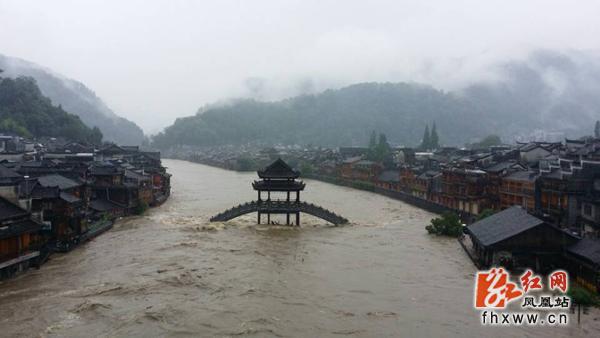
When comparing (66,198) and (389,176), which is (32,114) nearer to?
(389,176)

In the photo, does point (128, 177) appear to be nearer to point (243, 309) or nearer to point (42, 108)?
point (243, 309)

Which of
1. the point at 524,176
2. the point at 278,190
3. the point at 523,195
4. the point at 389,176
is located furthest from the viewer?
the point at 389,176

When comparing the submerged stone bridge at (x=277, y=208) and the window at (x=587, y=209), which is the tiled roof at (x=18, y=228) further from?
the window at (x=587, y=209)

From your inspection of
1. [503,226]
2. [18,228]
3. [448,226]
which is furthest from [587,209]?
[18,228]

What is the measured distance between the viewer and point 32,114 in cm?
11219

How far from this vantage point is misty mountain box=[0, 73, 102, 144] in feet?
358

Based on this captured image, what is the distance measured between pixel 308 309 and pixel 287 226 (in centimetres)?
2456

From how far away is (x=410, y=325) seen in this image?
80.2ft

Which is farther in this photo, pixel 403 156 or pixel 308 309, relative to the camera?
pixel 403 156

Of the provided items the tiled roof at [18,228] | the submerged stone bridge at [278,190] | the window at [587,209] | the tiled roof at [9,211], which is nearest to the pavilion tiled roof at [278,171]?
the submerged stone bridge at [278,190]

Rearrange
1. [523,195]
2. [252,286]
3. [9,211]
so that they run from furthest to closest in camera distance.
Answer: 1. [523,195]
2. [9,211]
3. [252,286]

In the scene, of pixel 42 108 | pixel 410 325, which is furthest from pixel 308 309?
pixel 42 108

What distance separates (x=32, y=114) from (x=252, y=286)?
101544 mm

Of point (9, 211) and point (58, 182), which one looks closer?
point (9, 211)
